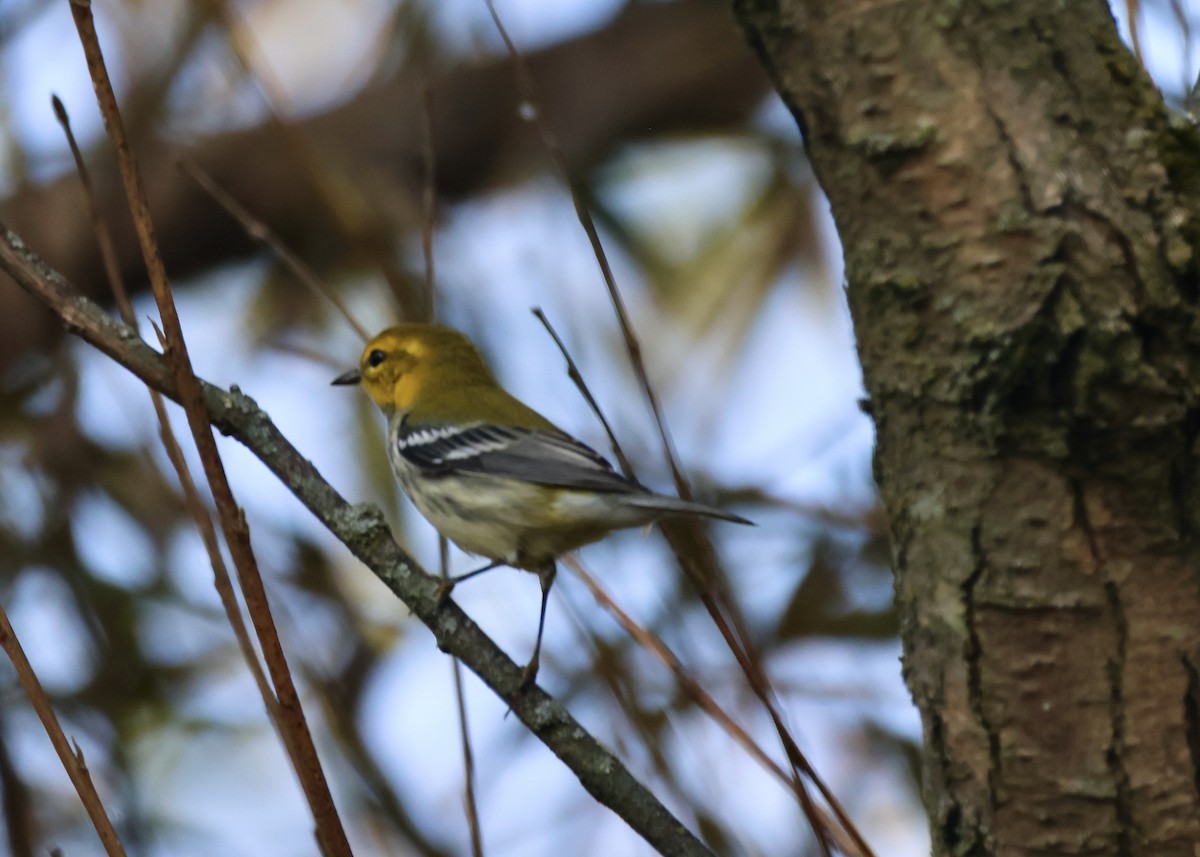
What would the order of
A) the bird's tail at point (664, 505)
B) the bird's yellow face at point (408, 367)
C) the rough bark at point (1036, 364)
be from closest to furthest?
the rough bark at point (1036, 364) < the bird's tail at point (664, 505) < the bird's yellow face at point (408, 367)

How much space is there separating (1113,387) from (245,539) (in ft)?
3.24

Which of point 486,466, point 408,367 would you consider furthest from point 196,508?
point 408,367

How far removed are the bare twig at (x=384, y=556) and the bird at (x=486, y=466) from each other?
379 mm

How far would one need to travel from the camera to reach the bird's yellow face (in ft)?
12.1

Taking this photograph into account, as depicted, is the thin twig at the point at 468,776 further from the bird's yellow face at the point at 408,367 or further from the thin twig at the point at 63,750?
the bird's yellow face at the point at 408,367

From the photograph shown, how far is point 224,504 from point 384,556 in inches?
28.7

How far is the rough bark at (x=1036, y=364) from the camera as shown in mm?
1464

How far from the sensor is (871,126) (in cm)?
155

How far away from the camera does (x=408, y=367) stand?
381 cm

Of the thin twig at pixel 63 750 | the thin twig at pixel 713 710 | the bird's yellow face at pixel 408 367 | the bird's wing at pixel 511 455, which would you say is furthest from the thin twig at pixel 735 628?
the bird's yellow face at pixel 408 367

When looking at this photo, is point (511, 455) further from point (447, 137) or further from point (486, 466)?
point (447, 137)

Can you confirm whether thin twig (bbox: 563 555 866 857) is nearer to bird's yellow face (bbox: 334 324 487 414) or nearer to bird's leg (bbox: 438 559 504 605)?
bird's leg (bbox: 438 559 504 605)

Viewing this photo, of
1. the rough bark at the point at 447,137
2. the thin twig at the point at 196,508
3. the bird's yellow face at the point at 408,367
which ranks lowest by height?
the thin twig at the point at 196,508

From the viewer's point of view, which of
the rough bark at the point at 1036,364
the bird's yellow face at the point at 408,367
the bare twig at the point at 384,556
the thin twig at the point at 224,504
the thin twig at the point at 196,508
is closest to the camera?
the thin twig at the point at 224,504
